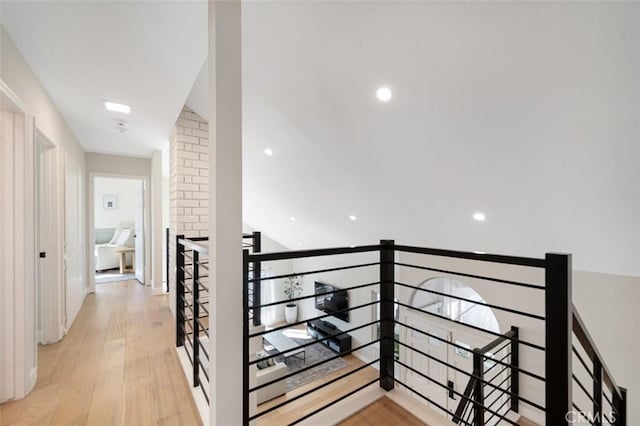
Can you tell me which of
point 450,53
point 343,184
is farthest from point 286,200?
point 450,53

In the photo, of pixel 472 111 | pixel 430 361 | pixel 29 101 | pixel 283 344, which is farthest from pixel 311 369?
pixel 29 101

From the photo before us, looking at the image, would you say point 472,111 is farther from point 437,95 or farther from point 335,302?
point 335,302

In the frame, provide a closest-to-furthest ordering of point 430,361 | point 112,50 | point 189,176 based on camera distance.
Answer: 1. point 112,50
2. point 189,176
3. point 430,361

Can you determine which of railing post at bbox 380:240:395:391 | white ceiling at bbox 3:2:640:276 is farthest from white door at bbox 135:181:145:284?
railing post at bbox 380:240:395:391

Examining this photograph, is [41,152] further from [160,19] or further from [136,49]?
[160,19]

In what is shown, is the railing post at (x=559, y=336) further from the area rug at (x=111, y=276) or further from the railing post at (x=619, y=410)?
the area rug at (x=111, y=276)

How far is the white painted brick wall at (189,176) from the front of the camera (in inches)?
135

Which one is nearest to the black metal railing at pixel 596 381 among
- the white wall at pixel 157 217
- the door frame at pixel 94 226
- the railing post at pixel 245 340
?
the railing post at pixel 245 340

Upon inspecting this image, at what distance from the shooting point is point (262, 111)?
3506mm

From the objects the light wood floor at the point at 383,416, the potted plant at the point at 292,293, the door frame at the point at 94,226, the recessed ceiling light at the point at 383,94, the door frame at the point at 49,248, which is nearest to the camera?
the light wood floor at the point at 383,416

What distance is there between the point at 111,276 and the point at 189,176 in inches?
164

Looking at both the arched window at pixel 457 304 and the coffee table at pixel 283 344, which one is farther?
the coffee table at pixel 283 344

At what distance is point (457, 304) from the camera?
5125 millimetres

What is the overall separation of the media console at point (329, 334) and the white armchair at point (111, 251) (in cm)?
498
